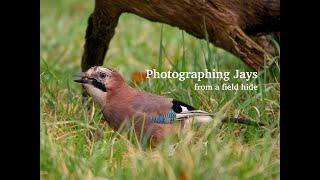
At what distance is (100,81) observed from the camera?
3.15 metres

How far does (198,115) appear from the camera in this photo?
3.05 meters

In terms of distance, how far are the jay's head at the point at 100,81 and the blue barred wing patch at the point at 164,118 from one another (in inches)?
7.6

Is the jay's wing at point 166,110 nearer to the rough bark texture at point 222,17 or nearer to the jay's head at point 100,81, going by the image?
the jay's head at point 100,81

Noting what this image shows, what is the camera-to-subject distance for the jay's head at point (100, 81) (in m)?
3.13

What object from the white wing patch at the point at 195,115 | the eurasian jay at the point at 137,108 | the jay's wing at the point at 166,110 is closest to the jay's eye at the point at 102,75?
the eurasian jay at the point at 137,108

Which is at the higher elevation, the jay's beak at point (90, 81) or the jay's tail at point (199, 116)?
the jay's beak at point (90, 81)

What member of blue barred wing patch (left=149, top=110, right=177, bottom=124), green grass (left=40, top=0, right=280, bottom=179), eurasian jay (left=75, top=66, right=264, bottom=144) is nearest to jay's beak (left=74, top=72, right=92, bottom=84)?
eurasian jay (left=75, top=66, right=264, bottom=144)

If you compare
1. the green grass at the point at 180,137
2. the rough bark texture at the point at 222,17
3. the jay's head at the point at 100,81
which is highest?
the rough bark texture at the point at 222,17

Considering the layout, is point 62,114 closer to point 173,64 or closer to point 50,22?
point 173,64

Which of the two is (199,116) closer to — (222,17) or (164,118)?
(164,118)

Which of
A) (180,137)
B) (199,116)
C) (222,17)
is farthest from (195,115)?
(222,17)

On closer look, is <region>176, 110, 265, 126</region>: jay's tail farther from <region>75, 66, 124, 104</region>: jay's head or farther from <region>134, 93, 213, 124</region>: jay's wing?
<region>75, 66, 124, 104</region>: jay's head

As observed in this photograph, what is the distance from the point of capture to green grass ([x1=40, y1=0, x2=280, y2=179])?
2.75m

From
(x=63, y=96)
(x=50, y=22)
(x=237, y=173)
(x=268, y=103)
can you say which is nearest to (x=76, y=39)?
(x=50, y=22)
